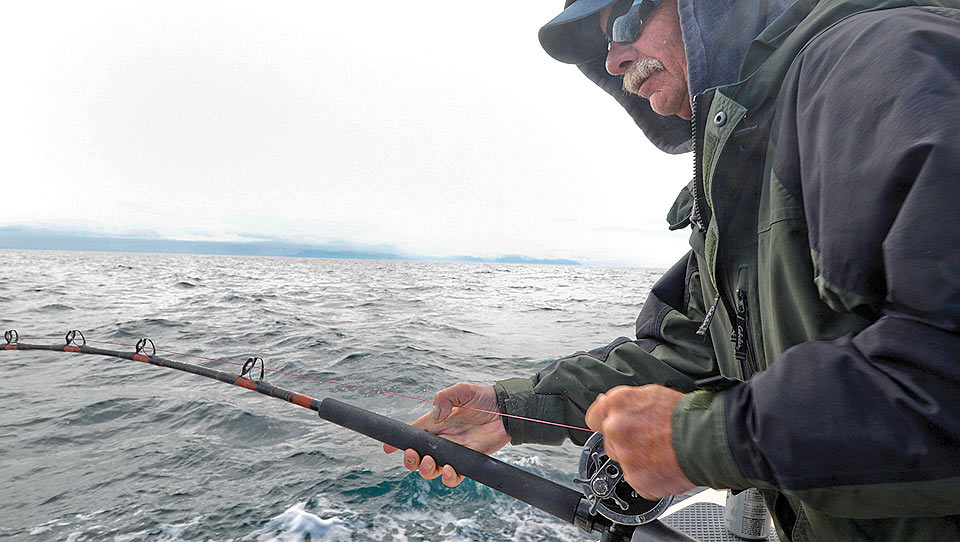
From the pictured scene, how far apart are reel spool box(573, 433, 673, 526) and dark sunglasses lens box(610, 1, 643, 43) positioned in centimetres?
139

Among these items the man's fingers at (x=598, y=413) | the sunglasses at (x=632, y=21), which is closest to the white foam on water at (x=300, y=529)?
the man's fingers at (x=598, y=413)

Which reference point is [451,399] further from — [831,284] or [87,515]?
[87,515]

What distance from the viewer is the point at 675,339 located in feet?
6.83

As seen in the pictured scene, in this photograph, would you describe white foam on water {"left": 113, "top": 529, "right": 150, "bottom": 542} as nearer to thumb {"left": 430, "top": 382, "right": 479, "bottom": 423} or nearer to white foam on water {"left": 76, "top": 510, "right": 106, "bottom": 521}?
white foam on water {"left": 76, "top": 510, "right": 106, "bottom": 521}

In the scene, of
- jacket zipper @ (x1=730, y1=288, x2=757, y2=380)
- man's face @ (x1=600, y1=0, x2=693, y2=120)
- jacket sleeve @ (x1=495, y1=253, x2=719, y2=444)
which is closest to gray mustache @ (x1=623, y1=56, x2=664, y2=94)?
man's face @ (x1=600, y1=0, x2=693, y2=120)

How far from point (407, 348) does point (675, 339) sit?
7.37 m

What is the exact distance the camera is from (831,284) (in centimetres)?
86

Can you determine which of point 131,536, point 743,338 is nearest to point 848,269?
point 743,338

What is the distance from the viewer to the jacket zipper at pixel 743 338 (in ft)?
4.22

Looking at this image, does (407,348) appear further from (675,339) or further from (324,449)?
(675,339)

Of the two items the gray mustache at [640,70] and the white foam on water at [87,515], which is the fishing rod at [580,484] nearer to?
the gray mustache at [640,70]

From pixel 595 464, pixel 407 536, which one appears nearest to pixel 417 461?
pixel 595 464

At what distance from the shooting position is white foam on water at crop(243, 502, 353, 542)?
3.46 metres

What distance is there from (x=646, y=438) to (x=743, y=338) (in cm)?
58
